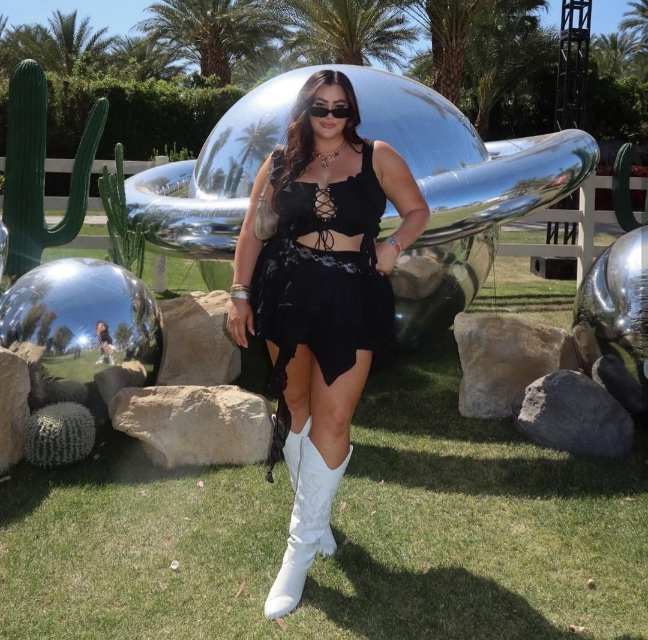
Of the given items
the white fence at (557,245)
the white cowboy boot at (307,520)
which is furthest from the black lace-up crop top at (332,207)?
the white fence at (557,245)

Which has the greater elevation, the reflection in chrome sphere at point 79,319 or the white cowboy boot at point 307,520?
the reflection in chrome sphere at point 79,319

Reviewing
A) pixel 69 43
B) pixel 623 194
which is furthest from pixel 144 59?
pixel 623 194

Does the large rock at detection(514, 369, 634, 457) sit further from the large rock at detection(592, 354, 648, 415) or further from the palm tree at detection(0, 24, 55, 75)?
the palm tree at detection(0, 24, 55, 75)

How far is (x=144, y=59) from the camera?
32250 millimetres

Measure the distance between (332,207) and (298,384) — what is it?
68 cm

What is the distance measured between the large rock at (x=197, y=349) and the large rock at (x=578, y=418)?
183cm

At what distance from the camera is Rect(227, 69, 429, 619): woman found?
2.53 meters

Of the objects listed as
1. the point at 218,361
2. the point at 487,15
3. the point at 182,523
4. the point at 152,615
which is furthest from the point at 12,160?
the point at 487,15

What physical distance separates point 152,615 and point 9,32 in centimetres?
3596

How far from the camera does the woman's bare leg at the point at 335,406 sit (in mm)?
2600

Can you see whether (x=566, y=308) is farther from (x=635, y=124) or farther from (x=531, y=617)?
(x=635, y=124)

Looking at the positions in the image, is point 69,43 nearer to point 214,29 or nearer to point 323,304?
point 214,29

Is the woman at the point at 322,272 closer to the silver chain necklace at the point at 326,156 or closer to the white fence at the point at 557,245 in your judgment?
the silver chain necklace at the point at 326,156

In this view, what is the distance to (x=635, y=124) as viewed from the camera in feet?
90.8
